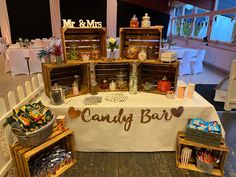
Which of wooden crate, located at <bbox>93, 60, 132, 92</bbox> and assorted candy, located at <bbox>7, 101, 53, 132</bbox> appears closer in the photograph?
assorted candy, located at <bbox>7, 101, 53, 132</bbox>

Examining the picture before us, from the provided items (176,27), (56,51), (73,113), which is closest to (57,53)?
(56,51)

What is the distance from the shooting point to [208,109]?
1.96m

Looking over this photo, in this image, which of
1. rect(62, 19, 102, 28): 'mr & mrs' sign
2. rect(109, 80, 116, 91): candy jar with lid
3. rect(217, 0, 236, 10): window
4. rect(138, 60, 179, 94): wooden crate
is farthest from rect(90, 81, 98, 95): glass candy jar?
rect(217, 0, 236, 10): window

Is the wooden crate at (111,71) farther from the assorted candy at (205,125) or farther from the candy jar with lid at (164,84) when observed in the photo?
the assorted candy at (205,125)

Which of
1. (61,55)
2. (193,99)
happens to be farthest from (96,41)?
(193,99)

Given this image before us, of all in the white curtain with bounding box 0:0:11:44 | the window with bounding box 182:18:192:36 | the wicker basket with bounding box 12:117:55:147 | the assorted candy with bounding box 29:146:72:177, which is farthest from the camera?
the white curtain with bounding box 0:0:11:44

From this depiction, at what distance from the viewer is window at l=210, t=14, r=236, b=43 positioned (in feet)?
18.1

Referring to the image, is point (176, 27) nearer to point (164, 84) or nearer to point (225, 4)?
point (225, 4)

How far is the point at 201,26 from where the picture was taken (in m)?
7.50

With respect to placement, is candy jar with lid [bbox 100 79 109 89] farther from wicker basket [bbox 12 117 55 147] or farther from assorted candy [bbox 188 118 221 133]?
assorted candy [bbox 188 118 221 133]

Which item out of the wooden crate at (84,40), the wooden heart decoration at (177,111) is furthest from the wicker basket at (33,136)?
the wooden heart decoration at (177,111)

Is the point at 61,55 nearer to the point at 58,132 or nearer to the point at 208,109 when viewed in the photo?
the point at 58,132

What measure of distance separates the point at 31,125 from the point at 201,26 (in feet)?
25.2

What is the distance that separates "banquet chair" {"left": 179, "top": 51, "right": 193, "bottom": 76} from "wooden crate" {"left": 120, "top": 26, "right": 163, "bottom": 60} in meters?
3.10
